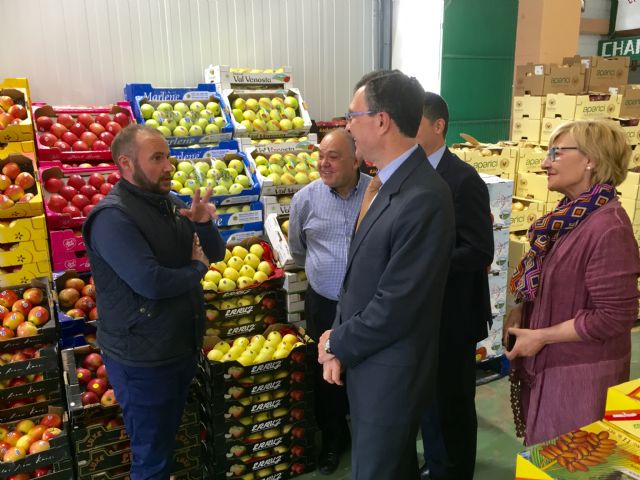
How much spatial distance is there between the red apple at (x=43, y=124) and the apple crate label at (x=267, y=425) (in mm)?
Answer: 2728

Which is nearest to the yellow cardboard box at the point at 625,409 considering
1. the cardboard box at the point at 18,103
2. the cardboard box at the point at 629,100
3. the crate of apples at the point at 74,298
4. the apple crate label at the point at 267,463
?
the apple crate label at the point at 267,463

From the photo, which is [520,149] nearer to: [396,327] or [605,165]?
[605,165]

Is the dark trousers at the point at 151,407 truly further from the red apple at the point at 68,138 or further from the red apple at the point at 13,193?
the red apple at the point at 68,138

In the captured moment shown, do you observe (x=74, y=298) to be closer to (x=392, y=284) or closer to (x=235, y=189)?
(x=235, y=189)

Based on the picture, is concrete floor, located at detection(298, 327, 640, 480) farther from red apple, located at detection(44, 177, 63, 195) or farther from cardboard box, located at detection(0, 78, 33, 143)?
cardboard box, located at detection(0, 78, 33, 143)

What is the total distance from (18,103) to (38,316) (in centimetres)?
186

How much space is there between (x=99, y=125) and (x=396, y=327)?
3.39 metres

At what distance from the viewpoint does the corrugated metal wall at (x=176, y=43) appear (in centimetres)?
452

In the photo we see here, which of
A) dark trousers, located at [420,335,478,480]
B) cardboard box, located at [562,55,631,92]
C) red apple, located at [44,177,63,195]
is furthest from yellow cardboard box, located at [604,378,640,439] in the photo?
cardboard box, located at [562,55,631,92]

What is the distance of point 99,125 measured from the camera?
4.20 m

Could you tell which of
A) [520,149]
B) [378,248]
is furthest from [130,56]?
[378,248]

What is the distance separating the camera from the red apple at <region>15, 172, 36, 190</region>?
11.2ft

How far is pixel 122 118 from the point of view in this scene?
4.37 m

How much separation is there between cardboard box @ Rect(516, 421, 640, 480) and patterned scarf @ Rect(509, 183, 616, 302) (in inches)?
32.8
